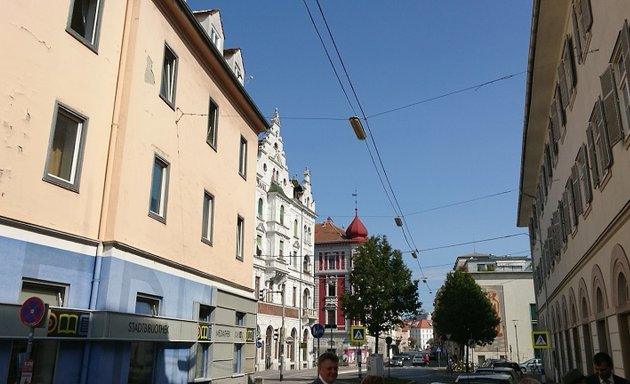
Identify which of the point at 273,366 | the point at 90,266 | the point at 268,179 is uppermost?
the point at 268,179

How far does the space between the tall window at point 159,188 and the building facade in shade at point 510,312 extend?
200ft

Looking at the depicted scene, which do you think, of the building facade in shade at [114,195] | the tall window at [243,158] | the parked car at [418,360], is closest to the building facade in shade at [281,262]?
the parked car at [418,360]

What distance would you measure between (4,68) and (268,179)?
4350 cm

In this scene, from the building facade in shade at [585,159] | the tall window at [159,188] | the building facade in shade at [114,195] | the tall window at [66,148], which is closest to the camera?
the building facade in shade at [114,195]

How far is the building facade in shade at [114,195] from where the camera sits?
9094 mm

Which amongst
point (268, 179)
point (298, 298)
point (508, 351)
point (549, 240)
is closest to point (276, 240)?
point (268, 179)

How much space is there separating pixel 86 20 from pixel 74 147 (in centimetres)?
275

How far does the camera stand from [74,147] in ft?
34.5

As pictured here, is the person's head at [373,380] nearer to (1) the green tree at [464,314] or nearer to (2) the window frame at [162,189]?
(2) the window frame at [162,189]

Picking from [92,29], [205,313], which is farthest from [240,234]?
[92,29]

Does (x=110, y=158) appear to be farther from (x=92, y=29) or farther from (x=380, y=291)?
(x=380, y=291)

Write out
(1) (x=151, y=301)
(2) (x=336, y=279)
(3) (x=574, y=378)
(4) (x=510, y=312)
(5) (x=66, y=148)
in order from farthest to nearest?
1. (2) (x=336, y=279)
2. (4) (x=510, y=312)
3. (1) (x=151, y=301)
4. (5) (x=66, y=148)
5. (3) (x=574, y=378)

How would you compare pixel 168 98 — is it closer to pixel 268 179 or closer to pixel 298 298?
pixel 268 179

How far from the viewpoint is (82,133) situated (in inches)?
421
